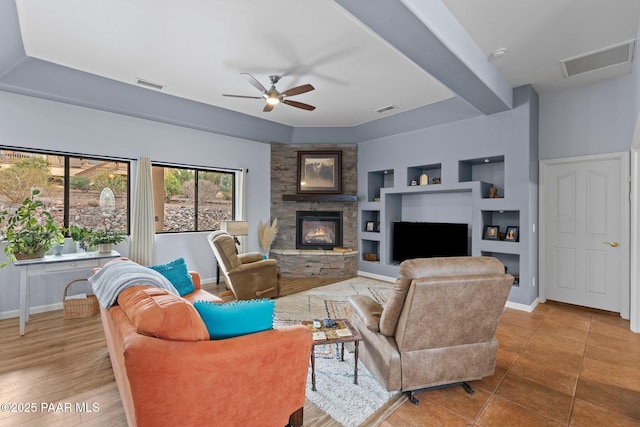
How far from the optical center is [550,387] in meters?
2.32

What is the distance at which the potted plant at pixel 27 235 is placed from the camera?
3.43 metres

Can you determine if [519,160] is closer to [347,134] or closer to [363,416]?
[347,134]

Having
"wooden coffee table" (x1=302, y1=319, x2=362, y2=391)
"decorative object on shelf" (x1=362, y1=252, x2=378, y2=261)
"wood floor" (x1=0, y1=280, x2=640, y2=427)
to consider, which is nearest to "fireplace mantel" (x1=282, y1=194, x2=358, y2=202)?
"decorative object on shelf" (x1=362, y1=252, x2=378, y2=261)

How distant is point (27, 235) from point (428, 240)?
5700 millimetres

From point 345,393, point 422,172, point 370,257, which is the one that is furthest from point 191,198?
point 345,393

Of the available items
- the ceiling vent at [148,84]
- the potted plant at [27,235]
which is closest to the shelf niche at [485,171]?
the ceiling vent at [148,84]

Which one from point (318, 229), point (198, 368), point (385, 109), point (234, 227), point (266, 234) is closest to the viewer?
point (198, 368)

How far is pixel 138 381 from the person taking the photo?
129cm

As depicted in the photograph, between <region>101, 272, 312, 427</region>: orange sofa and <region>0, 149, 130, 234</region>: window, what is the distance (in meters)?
3.52

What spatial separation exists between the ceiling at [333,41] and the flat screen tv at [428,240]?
207 cm

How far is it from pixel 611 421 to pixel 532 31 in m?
3.24

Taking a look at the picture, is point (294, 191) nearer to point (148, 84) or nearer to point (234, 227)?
point (234, 227)

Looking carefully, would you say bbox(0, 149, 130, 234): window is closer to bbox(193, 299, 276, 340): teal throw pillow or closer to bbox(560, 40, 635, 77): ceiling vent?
bbox(193, 299, 276, 340): teal throw pillow

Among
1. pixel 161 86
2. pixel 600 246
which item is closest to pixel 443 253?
pixel 600 246
